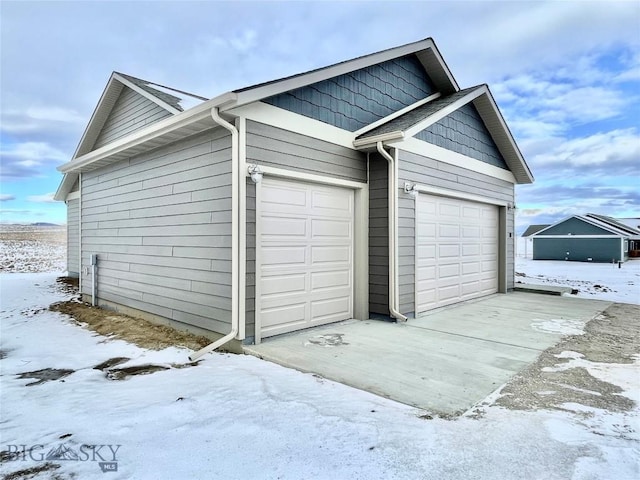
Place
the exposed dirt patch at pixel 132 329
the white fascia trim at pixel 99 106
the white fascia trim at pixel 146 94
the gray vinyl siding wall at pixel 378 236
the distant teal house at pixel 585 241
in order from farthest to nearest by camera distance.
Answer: the distant teal house at pixel 585 241 → the white fascia trim at pixel 99 106 → the white fascia trim at pixel 146 94 → the gray vinyl siding wall at pixel 378 236 → the exposed dirt patch at pixel 132 329

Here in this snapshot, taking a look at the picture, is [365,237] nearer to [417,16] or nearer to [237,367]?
[237,367]

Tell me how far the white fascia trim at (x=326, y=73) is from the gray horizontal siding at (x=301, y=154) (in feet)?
1.40

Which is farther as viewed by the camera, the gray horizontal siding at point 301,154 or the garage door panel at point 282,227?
the garage door panel at point 282,227

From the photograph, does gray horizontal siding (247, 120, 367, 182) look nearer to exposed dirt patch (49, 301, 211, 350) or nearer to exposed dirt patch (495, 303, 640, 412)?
exposed dirt patch (49, 301, 211, 350)

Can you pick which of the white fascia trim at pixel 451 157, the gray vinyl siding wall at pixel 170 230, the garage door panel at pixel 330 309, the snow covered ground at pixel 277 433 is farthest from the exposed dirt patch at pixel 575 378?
the white fascia trim at pixel 451 157

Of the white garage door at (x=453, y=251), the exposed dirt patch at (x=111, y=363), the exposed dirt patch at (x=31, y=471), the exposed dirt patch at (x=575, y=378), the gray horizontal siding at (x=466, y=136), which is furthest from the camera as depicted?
the gray horizontal siding at (x=466, y=136)

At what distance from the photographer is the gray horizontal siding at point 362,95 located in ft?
17.7

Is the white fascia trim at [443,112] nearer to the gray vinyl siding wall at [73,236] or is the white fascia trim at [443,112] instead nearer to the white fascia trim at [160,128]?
the white fascia trim at [160,128]

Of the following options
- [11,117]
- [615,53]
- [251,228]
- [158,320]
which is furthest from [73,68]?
[615,53]

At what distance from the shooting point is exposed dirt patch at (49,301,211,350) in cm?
508

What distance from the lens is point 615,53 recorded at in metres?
10.1

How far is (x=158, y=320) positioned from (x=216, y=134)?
3.26m

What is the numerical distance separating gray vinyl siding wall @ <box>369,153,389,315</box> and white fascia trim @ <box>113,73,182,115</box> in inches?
136

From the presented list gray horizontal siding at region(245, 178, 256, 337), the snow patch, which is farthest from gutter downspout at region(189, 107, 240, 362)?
the snow patch
